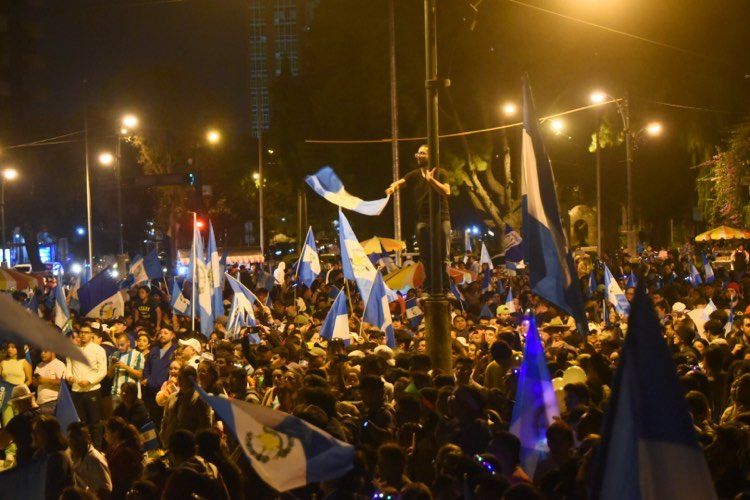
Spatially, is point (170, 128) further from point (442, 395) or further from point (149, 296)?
point (442, 395)

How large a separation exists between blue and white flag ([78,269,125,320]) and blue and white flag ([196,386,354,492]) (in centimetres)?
1358

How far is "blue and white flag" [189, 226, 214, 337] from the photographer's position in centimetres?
1525

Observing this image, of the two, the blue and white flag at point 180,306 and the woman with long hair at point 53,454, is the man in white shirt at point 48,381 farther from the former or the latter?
the blue and white flag at point 180,306

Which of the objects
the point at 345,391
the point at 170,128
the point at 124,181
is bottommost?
the point at 345,391

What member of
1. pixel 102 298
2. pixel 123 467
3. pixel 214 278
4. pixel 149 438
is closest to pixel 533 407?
pixel 123 467

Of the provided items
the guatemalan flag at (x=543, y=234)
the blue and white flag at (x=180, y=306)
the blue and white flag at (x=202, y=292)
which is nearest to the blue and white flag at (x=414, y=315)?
the blue and white flag at (x=202, y=292)

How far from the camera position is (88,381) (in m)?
12.0

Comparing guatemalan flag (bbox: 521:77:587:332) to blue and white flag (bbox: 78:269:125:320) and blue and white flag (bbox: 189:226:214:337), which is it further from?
blue and white flag (bbox: 78:269:125:320)

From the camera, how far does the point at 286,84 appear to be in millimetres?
51469

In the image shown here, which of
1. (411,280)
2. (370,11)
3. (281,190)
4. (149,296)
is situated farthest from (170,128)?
(411,280)

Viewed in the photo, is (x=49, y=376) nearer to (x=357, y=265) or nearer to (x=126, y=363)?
(x=126, y=363)

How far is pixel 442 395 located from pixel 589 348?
2595 mm

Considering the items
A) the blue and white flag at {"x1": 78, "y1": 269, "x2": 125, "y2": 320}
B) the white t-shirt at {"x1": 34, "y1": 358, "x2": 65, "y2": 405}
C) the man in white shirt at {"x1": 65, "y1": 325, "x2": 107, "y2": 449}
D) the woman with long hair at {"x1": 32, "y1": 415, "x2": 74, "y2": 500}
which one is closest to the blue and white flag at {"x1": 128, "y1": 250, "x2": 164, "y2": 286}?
the blue and white flag at {"x1": 78, "y1": 269, "x2": 125, "y2": 320}

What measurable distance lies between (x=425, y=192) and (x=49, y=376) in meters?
5.14
